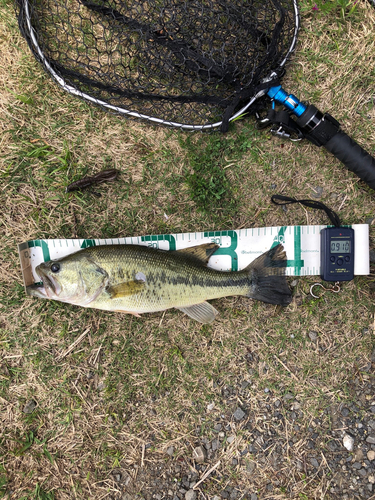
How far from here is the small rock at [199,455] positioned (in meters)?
3.58

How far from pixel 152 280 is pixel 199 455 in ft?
6.61

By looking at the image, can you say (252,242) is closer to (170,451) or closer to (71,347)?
(71,347)

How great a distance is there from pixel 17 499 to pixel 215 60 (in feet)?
16.5

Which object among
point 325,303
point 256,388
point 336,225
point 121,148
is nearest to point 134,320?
point 256,388

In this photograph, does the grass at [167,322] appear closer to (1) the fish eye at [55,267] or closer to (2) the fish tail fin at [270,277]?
(2) the fish tail fin at [270,277]

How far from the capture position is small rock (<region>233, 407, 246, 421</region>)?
3.62 m

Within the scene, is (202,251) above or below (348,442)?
above

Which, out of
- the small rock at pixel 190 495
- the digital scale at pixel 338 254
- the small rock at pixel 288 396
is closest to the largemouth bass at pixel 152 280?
the digital scale at pixel 338 254

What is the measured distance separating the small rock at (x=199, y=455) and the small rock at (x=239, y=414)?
19.7 inches

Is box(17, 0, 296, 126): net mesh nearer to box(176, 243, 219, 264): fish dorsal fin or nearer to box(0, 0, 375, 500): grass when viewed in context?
box(0, 0, 375, 500): grass

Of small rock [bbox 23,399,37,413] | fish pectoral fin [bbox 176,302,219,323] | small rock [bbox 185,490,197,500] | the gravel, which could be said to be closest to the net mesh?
fish pectoral fin [bbox 176,302,219,323]

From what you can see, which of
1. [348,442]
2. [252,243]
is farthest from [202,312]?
[348,442]

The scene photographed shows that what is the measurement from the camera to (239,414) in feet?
11.9

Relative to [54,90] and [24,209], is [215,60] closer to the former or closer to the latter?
[54,90]
